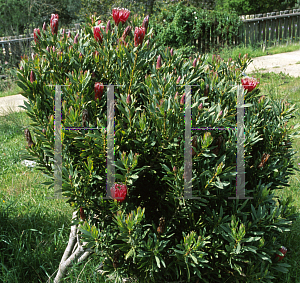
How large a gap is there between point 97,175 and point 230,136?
33.1 inches

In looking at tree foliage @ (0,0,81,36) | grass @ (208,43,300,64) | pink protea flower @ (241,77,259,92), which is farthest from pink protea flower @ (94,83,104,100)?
tree foliage @ (0,0,81,36)

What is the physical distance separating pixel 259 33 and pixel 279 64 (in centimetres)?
374

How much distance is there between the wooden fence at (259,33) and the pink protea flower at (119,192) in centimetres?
1066

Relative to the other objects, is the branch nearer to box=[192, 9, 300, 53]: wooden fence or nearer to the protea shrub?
the protea shrub

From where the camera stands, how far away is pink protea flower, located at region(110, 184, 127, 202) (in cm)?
174

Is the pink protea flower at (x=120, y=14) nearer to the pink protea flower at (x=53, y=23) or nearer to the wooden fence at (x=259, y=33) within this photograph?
the pink protea flower at (x=53, y=23)

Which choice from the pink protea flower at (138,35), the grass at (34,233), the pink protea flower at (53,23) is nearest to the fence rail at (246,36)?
the grass at (34,233)

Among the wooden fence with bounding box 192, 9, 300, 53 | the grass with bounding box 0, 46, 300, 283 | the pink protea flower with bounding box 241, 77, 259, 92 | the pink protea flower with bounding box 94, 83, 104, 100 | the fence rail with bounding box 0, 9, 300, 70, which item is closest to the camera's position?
the pink protea flower with bounding box 94, 83, 104, 100

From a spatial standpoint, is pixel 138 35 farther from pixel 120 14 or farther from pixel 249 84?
pixel 249 84

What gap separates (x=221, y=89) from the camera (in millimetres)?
2176

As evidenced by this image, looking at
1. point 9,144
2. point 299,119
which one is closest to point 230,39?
point 299,119

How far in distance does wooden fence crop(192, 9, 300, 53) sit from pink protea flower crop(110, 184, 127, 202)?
35.0ft

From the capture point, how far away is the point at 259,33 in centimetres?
1296

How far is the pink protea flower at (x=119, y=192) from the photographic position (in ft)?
5.71
